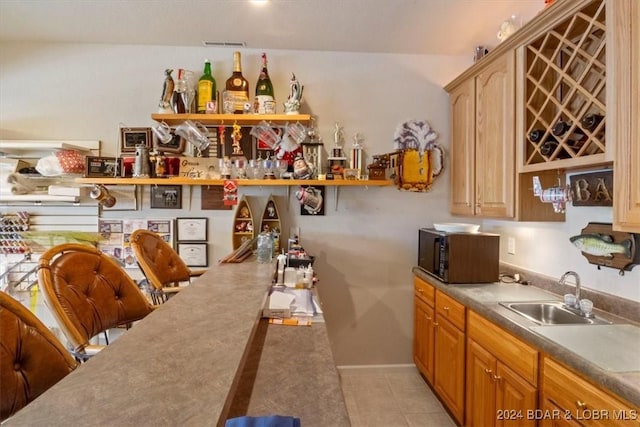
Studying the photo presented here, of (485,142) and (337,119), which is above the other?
(337,119)

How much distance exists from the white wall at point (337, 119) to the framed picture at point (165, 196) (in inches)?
3.4

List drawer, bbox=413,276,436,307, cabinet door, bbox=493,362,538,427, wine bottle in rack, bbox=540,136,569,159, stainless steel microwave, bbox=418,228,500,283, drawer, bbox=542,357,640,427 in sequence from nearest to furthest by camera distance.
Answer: drawer, bbox=542,357,640,427, cabinet door, bbox=493,362,538,427, wine bottle in rack, bbox=540,136,569,159, stainless steel microwave, bbox=418,228,500,283, drawer, bbox=413,276,436,307

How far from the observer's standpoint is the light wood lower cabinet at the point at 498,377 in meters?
1.53

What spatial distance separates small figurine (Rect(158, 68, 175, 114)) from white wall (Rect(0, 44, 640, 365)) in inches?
7.6

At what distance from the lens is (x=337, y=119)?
9.59 ft

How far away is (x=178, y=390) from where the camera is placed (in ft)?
2.40

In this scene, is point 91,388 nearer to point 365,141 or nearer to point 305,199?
point 305,199

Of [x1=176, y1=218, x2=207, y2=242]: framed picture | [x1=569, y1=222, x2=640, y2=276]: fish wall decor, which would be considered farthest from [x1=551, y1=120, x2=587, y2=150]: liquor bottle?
[x1=176, y1=218, x2=207, y2=242]: framed picture

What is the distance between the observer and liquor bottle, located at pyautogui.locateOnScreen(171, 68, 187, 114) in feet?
8.75

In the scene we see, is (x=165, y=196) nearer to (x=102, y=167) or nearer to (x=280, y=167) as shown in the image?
(x=102, y=167)

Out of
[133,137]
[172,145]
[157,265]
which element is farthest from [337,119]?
[157,265]

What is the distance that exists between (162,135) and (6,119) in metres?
1.34

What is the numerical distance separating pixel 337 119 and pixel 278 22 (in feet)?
2.90

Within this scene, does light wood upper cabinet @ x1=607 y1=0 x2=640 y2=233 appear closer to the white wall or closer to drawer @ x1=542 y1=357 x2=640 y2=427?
drawer @ x1=542 y1=357 x2=640 y2=427
